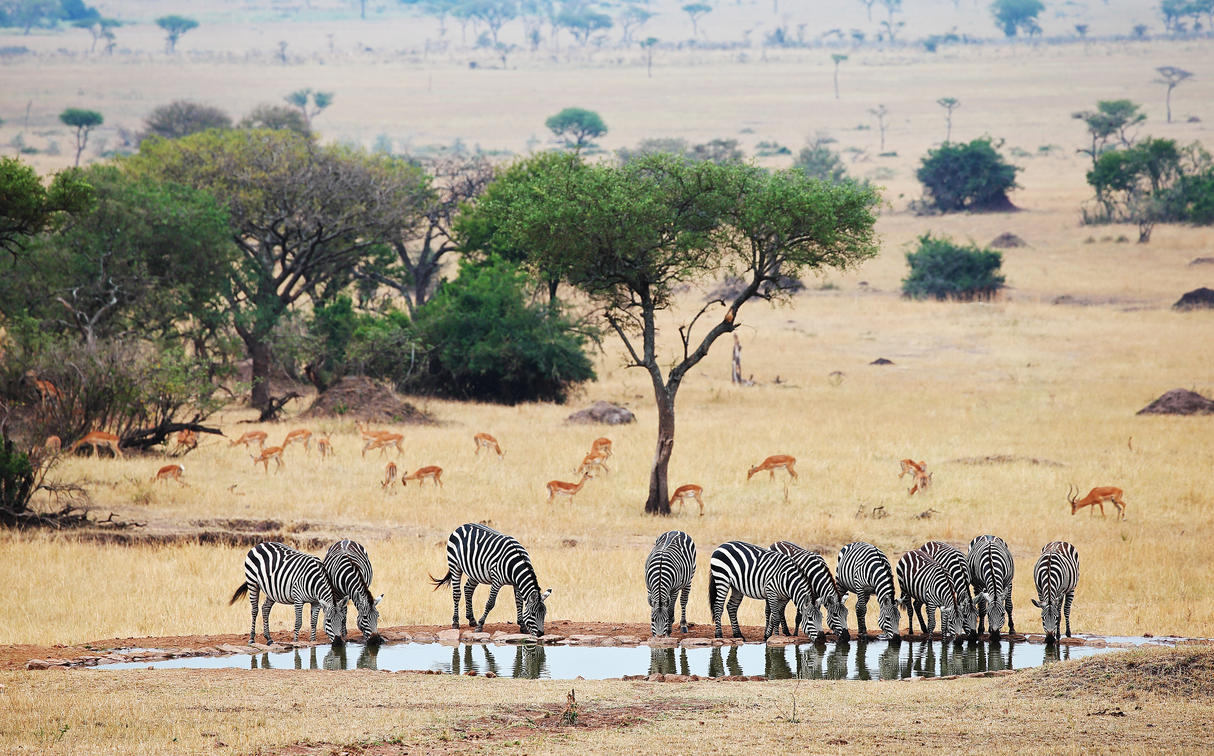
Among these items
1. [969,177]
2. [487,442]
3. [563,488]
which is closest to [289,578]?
[563,488]

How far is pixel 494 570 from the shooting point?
15.4 metres

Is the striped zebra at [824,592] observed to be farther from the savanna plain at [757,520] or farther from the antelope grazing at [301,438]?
the antelope grazing at [301,438]

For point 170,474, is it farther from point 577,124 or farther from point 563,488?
point 577,124

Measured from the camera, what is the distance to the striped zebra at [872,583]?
1516 cm

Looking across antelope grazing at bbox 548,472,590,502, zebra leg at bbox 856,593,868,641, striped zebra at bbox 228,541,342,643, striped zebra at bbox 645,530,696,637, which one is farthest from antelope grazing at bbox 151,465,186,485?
zebra leg at bbox 856,593,868,641

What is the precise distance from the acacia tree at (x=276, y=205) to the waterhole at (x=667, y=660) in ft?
69.7

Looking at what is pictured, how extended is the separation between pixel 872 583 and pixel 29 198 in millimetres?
16964

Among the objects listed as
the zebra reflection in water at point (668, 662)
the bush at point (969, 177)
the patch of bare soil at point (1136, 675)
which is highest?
the bush at point (969, 177)

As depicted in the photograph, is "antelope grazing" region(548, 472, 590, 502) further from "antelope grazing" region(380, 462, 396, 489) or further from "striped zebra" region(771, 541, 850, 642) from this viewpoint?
"striped zebra" region(771, 541, 850, 642)

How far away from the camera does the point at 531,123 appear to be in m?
140

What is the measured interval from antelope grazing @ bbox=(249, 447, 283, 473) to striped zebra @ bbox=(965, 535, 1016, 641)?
14.8 meters

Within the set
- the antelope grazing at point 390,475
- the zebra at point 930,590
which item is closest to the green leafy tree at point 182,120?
the antelope grazing at point 390,475

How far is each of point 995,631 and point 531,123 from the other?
424 feet

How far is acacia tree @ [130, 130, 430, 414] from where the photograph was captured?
36.8 meters
